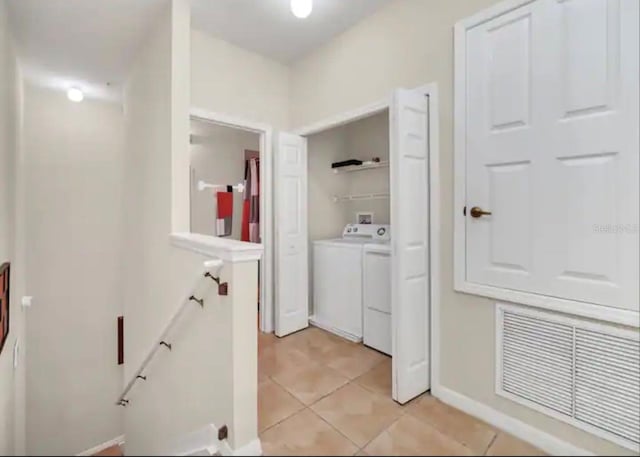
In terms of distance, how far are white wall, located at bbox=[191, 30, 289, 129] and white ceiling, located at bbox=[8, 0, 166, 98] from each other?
1.49ft

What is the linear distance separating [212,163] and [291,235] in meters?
1.82

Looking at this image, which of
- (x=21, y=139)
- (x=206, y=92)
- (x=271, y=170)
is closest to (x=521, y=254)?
(x=271, y=170)

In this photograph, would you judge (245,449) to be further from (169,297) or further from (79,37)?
(79,37)

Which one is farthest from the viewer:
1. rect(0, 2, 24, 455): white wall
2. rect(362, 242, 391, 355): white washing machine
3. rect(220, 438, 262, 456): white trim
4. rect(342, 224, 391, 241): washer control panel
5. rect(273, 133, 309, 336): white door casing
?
rect(342, 224, 391, 241): washer control panel

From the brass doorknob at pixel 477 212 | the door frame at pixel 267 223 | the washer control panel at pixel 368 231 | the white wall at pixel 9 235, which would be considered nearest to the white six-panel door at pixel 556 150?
the brass doorknob at pixel 477 212

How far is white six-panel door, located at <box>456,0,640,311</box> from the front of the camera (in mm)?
1337

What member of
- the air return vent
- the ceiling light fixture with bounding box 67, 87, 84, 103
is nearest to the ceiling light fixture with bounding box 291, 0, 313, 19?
the air return vent

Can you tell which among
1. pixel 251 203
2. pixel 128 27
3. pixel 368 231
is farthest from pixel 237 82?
pixel 368 231

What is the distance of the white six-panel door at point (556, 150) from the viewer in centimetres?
134

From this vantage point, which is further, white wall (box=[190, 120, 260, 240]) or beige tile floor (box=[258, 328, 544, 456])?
white wall (box=[190, 120, 260, 240])

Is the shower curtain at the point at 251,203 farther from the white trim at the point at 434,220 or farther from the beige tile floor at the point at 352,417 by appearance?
the white trim at the point at 434,220

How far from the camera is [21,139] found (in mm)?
3189

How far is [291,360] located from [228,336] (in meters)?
1.15

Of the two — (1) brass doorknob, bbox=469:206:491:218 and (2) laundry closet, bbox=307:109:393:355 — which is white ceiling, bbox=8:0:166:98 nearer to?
(2) laundry closet, bbox=307:109:393:355
